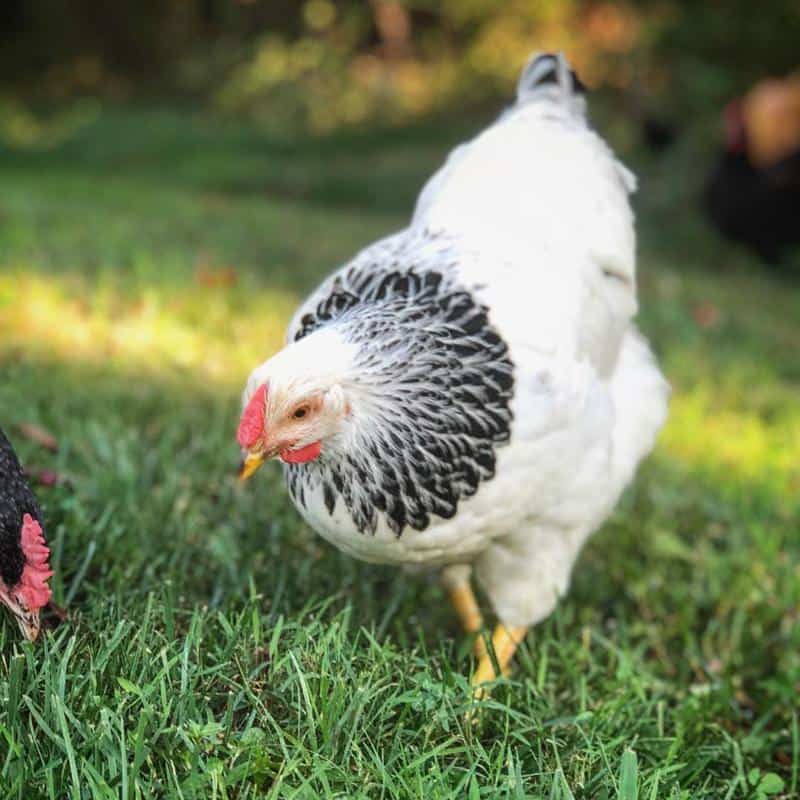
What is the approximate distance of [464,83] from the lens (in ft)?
40.8

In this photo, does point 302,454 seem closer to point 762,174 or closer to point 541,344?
point 541,344

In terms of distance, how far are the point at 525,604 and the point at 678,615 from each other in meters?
0.59

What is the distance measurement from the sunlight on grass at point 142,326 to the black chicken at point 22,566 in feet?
6.85

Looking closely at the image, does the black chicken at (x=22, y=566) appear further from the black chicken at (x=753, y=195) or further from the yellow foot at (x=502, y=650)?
the black chicken at (x=753, y=195)

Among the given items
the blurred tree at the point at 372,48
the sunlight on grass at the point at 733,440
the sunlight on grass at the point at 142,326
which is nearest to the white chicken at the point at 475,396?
the sunlight on grass at the point at 733,440

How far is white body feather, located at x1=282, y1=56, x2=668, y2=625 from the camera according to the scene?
2191 millimetres

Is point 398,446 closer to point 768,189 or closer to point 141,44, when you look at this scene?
point 768,189

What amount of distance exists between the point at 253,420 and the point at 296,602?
657 millimetres

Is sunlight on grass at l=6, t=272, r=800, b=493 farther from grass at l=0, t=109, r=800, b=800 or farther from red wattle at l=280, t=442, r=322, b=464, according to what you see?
red wattle at l=280, t=442, r=322, b=464

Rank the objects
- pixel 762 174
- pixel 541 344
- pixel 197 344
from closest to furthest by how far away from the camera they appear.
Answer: pixel 541 344
pixel 197 344
pixel 762 174

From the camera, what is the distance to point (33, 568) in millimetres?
1786

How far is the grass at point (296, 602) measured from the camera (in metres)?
1.65

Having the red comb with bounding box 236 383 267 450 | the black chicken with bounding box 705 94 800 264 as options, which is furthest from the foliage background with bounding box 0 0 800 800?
the red comb with bounding box 236 383 267 450

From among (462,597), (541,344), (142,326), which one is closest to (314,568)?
(462,597)
